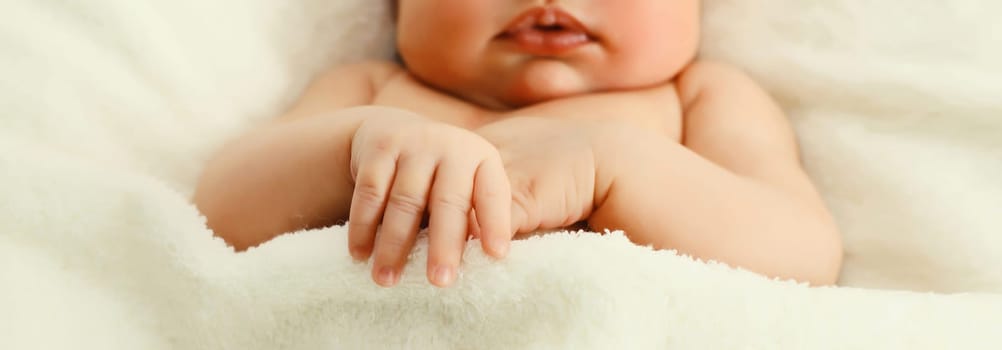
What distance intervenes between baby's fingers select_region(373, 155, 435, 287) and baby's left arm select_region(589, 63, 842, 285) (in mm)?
182

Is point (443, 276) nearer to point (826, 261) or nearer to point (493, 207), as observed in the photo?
point (493, 207)

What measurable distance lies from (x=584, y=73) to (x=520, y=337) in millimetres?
480

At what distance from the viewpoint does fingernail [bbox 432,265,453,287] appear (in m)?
0.57

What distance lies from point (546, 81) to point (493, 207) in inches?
15.9

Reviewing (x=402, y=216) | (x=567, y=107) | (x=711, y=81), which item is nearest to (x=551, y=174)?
(x=402, y=216)

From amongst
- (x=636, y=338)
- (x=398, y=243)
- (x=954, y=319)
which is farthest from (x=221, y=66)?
(x=954, y=319)

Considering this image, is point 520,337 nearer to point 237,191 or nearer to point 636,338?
point 636,338

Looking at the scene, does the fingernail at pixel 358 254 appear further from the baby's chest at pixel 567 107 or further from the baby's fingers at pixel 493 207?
the baby's chest at pixel 567 107

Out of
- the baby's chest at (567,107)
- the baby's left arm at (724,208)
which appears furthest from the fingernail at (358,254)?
the baby's chest at (567,107)

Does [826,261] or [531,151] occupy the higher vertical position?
[531,151]

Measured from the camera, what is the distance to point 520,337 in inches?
22.7

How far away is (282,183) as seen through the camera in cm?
75

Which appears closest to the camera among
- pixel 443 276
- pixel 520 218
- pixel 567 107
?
pixel 443 276

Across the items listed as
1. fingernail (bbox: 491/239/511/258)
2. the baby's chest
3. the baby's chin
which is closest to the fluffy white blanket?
fingernail (bbox: 491/239/511/258)
